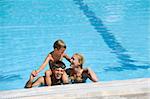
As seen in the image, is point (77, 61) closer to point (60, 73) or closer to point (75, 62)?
point (75, 62)

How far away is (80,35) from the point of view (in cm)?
755

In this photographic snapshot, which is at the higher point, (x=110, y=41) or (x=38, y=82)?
(x=110, y=41)

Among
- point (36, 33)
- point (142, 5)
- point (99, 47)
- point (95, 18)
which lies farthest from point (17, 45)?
point (142, 5)

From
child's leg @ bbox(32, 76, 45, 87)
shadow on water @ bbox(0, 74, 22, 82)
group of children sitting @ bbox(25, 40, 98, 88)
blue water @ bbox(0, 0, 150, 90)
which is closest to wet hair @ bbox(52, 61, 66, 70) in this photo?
group of children sitting @ bbox(25, 40, 98, 88)

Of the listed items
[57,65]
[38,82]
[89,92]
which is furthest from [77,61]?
[89,92]

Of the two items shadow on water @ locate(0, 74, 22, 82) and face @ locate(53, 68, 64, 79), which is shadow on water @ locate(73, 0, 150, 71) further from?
face @ locate(53, 68, 64, 79)

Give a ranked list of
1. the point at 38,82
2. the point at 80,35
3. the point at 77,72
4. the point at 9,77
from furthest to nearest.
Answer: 1. the point at 80,35
2. the point at 9,77
3. the point at 77,72
4. the point at 38,82

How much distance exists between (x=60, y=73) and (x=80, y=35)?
264cm

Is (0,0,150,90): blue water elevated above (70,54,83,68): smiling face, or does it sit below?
above

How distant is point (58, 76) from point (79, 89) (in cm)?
100

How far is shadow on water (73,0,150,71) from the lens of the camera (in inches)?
257

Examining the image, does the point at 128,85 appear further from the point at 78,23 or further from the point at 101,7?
the point at 101,7

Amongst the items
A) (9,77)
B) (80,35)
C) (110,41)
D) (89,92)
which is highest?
(80,35)

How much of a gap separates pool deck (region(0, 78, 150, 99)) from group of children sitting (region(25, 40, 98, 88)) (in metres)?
0.89
